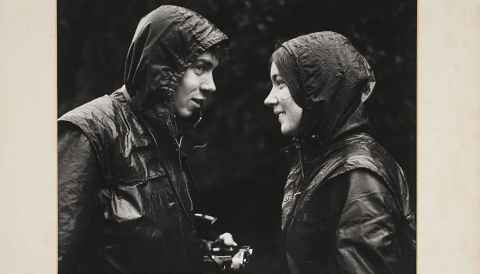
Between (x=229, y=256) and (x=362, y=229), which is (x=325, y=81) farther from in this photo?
(x=229, y=256)

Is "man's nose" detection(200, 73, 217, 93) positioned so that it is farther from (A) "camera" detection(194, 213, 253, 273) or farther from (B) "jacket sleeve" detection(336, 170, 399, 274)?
(B) "jacket sleeve" detection(336, 170, 399, 274)

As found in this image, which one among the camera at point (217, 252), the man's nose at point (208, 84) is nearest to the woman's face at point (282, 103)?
the man's nose at point (208, 84)

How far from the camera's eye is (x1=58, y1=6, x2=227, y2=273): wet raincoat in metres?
2.78

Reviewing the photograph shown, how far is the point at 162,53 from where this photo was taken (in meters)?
2.82

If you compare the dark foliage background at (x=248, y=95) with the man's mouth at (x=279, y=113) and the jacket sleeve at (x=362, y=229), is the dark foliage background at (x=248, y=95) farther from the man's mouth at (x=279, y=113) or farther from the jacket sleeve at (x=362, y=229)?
the jacket sleeve at (x=362, y=229)

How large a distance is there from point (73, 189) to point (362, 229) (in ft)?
4.01

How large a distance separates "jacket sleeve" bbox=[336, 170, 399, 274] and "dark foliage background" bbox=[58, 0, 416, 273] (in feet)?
0.74

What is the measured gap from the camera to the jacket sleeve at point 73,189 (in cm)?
277

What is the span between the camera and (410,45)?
2.93m

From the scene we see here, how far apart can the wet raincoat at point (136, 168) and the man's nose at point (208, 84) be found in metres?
0.10
